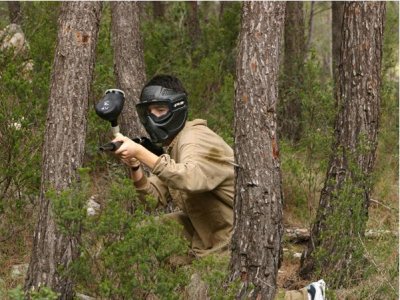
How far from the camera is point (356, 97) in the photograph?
276 inches

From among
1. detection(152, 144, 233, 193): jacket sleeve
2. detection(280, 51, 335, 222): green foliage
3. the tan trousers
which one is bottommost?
the tan trousers

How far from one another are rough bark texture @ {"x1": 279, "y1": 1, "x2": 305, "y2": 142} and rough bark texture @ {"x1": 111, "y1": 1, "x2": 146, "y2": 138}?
288 centimetres

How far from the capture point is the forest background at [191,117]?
5396mm

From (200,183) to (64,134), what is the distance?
1.09 meters

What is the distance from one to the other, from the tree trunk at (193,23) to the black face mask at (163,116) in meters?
8.00

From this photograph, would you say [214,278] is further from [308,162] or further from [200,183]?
[308,162]

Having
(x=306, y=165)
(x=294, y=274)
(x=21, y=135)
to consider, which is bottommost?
(x=294, y=274)

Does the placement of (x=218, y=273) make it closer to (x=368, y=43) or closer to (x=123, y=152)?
(x=123, y=152)

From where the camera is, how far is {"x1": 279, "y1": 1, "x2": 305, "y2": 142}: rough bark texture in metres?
12.5

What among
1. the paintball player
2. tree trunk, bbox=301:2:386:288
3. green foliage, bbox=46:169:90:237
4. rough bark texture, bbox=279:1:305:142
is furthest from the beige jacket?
rough bark texture, bbox=279:1:305:142

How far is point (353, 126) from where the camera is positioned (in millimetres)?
7035

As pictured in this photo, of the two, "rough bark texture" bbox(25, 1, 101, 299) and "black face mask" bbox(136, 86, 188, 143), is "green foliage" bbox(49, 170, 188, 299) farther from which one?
"black face mask" bbox(136, 86, 188, 143)

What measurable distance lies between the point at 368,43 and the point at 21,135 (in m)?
3.09

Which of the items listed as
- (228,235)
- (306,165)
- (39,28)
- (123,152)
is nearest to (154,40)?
(39,28)
